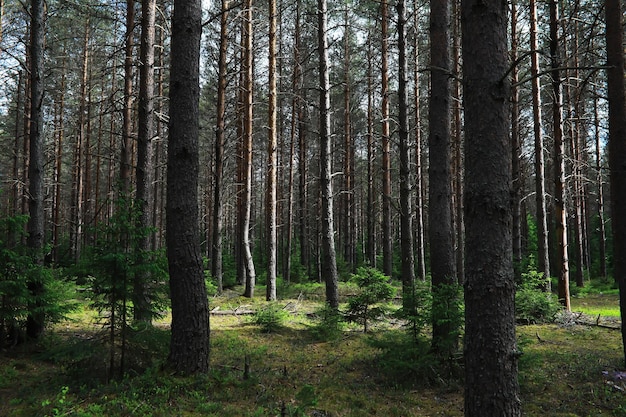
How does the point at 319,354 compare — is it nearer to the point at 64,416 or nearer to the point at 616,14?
the point at 64,416

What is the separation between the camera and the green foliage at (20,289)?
6090 millimetres

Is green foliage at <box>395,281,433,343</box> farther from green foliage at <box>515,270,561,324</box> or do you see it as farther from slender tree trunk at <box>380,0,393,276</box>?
slender tree trunk at <box>380,0,393,276</box>

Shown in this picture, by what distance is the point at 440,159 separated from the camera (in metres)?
6.59

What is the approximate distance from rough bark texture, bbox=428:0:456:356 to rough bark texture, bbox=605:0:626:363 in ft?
7.77

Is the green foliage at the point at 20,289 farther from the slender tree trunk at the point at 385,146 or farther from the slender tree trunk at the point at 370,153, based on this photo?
the slender tree trunk at the point at 370,153

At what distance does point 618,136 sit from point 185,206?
6.51 m

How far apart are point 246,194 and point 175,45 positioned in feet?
31.9

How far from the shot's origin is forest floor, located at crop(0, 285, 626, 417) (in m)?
4.52

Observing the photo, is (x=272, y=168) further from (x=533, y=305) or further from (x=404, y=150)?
(x=533, y=305)

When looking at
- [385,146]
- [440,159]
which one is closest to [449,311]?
[440,159]

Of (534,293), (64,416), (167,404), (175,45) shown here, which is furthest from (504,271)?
(534,293)

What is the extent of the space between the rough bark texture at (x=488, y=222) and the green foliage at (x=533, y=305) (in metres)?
8.60

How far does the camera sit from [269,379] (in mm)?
5961

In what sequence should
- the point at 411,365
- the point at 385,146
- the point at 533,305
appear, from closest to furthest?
the point at 411,365
the point at 533,305
the point at 385,146
